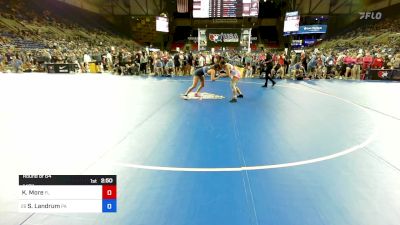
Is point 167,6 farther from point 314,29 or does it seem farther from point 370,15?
point 370,15

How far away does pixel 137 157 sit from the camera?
4555 millimetres

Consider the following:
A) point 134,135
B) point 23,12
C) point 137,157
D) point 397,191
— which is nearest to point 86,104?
point 134,135

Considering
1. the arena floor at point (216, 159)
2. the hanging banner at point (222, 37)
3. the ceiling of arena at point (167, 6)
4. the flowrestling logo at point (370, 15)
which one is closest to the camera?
the arena floor at point (216, 159)

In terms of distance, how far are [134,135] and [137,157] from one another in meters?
1.21

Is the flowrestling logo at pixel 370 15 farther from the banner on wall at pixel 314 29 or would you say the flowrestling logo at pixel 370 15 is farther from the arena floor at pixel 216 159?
the arena floor at pixel 216 159

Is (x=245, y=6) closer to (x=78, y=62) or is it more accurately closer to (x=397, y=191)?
(x=78, y=62)

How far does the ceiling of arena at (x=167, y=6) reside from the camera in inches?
1539

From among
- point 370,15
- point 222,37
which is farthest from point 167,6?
point 370,15

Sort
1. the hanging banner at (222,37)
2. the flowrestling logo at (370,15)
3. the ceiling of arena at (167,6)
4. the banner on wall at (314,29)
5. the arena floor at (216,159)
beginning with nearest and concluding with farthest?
the arena floor at (216,159), the hanging banner at (222,37), the flowrestling logo at (370,15), the banner on wall at (314,29), the ceiling of arena at (167,6)

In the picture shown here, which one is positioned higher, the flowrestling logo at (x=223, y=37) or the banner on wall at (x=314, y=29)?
the banner on wall at (x=314, y=29)
